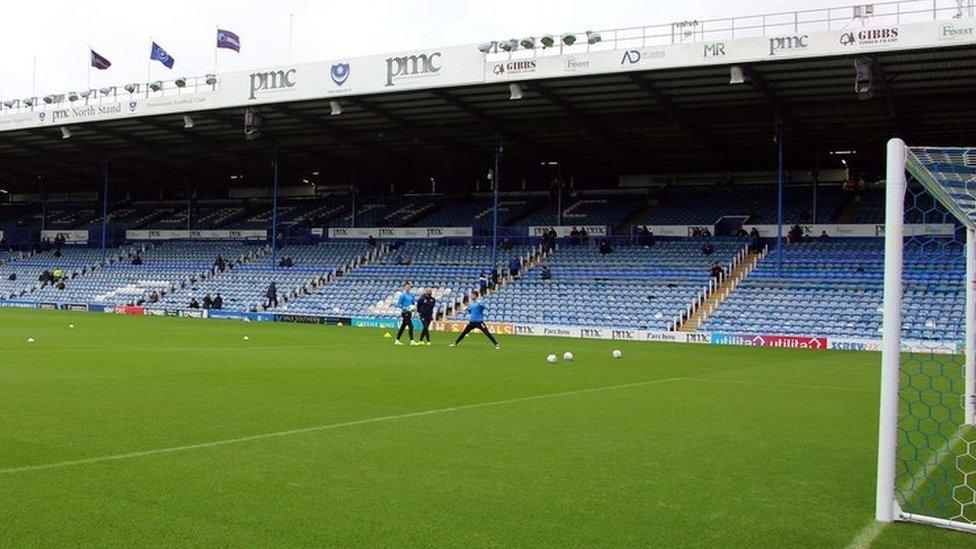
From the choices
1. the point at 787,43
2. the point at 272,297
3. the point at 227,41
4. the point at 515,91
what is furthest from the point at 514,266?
the point at 787,43

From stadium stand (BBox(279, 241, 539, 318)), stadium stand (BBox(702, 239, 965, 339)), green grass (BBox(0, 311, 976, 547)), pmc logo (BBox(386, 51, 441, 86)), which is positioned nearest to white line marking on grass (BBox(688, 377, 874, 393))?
green grass (BBox(0, 311, 976, 547))

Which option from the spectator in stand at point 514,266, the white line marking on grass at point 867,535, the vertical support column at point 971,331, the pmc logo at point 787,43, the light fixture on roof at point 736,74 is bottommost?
the white line marking on grass at point 867,535

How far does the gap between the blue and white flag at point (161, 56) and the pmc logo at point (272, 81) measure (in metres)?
4.07

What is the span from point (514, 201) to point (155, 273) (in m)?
20.8

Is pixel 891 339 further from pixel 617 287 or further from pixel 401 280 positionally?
pixel 401 280

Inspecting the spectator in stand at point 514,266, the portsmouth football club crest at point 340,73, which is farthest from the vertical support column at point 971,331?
the spectator in stand at point 514,266

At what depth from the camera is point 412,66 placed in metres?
31.1

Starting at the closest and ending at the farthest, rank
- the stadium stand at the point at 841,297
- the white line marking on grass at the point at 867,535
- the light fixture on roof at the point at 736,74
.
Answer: the white line marking on grass at the point at 867,535 → the light fixture on roof at the point at 736,74 → the stadium stand at the point at 841,297

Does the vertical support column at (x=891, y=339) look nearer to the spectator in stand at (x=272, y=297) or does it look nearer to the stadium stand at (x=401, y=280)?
the stadium stand at (x=401, y=280)

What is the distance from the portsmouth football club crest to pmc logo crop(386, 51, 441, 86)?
183 cm

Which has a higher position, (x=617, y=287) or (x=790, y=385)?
(x=617, y=287)

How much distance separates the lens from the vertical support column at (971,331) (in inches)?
403

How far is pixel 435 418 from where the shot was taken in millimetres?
10195

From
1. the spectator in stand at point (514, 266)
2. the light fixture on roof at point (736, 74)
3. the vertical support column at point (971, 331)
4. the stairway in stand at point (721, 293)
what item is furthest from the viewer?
the spectator in stand at point (514, 266)
